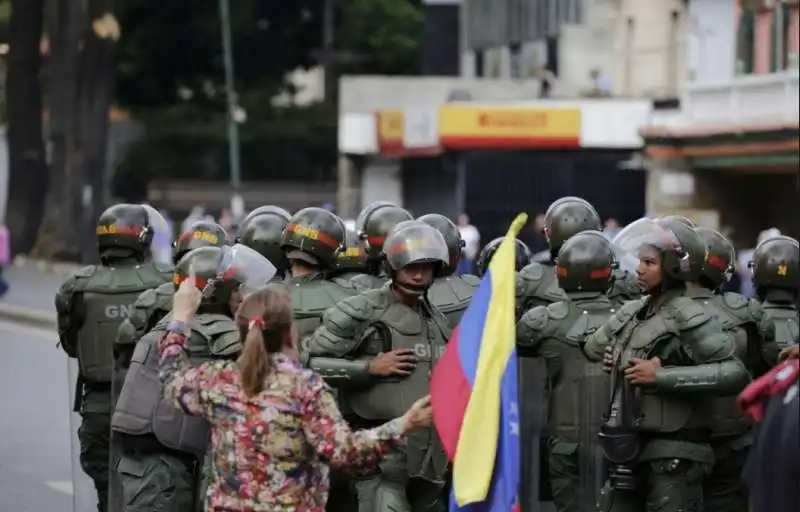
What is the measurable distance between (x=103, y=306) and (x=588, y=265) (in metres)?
2.40

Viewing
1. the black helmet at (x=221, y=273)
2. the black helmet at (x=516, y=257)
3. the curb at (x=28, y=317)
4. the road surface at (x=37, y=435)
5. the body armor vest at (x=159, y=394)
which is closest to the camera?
the body armor vest at (x=159, y=394)

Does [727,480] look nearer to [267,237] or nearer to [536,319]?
[536,319]

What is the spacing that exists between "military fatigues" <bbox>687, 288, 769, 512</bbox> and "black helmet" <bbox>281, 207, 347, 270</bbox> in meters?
A: 1.59

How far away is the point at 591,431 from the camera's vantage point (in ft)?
29.6

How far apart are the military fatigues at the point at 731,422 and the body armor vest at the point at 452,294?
1087mm

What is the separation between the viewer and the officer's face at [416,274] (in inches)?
338

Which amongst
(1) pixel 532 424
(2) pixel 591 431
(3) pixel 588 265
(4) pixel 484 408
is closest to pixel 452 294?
(3) pixel 588 265

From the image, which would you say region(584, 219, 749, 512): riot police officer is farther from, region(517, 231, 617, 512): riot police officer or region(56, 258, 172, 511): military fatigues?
region(56, 258, 172, 511): military fatigues

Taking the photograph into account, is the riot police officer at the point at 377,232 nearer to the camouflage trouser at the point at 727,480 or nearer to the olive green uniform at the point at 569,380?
the olive green uniform at the point at 569,380

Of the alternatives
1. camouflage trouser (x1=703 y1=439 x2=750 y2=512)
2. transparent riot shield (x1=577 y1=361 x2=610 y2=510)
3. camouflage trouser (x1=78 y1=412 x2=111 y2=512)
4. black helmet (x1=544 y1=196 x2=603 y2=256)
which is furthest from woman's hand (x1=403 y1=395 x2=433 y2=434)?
black helmet (x1=544 y1=196 x2=603 y2=256)

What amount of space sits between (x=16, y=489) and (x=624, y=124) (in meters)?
24.3

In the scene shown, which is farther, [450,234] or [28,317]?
[28,317]

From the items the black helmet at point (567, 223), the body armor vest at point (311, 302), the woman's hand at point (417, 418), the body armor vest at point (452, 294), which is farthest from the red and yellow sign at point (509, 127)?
the woman's hand at point (417, 418)

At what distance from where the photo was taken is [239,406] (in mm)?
6523
